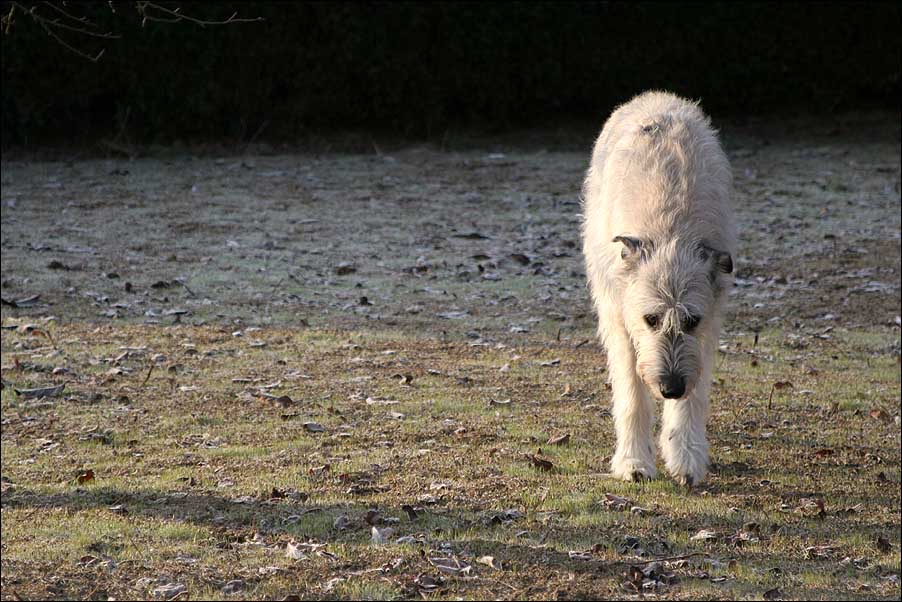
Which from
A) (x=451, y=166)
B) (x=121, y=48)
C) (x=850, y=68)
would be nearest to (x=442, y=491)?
(x=451, y=166)

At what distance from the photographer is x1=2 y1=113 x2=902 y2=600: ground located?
5.65 metres

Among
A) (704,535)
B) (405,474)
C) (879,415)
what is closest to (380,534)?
(405,474)

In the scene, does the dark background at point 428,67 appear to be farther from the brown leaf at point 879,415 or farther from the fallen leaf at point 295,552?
the fallen leaf at point 295,552

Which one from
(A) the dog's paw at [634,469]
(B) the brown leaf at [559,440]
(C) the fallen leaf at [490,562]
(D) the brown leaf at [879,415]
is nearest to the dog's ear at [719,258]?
(A) the dog's paw at [634,469]

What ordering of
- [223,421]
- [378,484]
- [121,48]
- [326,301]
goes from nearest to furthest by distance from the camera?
[378,484], [223,421], [326,301], [121,48]

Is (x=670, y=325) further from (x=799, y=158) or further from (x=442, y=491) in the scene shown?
(x=799, y=158)

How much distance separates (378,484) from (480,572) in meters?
1.48

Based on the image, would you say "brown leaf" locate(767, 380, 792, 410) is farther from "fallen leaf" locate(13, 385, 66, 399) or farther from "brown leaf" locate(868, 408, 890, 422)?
"fallen leaf" locate(13, 385, 66, 399)

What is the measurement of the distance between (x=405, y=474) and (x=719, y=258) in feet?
7.30

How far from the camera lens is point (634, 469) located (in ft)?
22.9

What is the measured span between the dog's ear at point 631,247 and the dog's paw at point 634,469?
1312 millimetres

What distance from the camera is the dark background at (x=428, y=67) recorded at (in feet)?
60.6

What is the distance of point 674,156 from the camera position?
278 inches

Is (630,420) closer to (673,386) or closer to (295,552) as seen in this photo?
(673,386)
